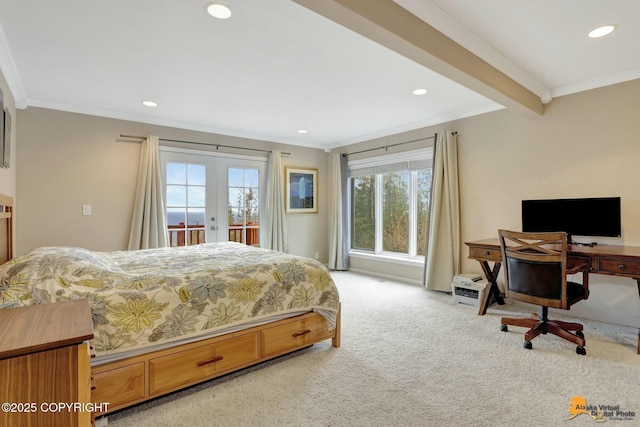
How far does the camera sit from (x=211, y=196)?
4.63 meters

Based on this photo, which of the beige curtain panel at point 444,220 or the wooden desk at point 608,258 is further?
the beige curtain panel at point 444,220

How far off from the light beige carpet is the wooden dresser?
84 cm

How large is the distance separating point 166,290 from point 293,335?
98 centimetres

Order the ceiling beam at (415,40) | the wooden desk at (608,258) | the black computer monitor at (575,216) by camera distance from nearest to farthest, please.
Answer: the ceiling beam at (415,40), the wooden desk at (608,258), the black computer monitor at (575,216)

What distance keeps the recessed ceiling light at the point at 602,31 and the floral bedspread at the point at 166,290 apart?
258 cm

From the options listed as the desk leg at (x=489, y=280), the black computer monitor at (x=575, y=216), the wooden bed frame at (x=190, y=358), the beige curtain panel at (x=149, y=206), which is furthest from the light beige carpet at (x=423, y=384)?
the beige curtain panel at (x=149, y=206)

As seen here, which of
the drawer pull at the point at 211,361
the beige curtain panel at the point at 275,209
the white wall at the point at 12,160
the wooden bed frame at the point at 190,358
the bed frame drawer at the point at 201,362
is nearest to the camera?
the wooden bed frame at the point at 190,358

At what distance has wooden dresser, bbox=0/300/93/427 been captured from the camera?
936 mm

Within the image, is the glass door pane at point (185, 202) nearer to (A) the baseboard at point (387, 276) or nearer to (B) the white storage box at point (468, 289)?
(A) the baseboard at point (387, 276)

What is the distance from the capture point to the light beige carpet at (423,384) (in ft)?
5.60

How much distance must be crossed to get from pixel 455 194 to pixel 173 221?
3.79 m

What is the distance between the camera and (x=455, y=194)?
4.01 m

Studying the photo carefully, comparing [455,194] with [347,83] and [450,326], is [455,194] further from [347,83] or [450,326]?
[347,83]

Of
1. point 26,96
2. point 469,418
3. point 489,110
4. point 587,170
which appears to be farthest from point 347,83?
point 26,96
